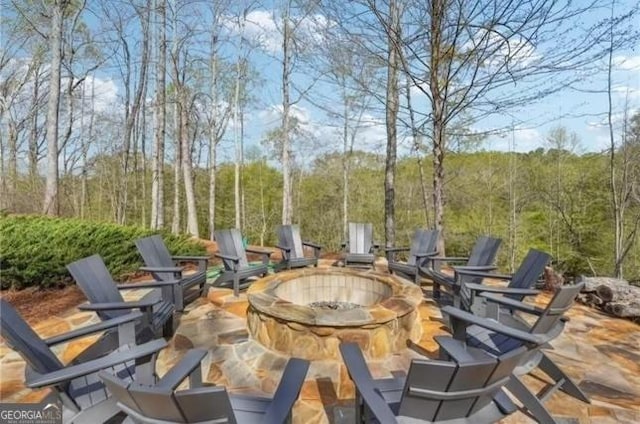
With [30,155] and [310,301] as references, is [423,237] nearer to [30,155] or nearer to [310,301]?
[310,301]

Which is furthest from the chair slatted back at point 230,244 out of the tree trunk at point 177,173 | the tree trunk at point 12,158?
the tree trunk at point 12,158

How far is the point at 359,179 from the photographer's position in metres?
16.2

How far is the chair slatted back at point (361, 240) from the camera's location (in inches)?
206

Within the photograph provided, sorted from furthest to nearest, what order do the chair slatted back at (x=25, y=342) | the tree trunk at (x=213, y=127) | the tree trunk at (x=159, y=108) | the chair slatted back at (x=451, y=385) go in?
1. the tree trunk at (x=213, y=127)
2. the tree trunk at (x=159, y=108)
3. the chair slatted back at (x=25, y=342)
4. the chair slatted back at (x=451, y=385)

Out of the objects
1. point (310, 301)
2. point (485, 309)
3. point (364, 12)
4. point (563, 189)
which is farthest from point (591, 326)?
point (563, 189)

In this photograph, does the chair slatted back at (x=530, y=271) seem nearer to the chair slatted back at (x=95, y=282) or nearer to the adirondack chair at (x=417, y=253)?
the adirondack chair at (x=417, y=253)

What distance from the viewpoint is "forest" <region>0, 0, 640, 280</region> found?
4742 mm

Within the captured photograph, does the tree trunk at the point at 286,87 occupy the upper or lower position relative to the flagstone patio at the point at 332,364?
upper

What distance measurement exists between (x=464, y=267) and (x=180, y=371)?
9.46 ft

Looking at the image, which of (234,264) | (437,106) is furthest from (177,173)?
(437,106)

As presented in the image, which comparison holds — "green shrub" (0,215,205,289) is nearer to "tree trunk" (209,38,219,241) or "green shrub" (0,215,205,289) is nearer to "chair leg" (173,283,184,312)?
"chair leg" (173,283,184,312)

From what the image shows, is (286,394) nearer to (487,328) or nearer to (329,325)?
(329,325)

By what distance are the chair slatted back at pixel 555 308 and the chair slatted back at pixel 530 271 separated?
2.72 feet

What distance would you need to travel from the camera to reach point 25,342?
1.58m
